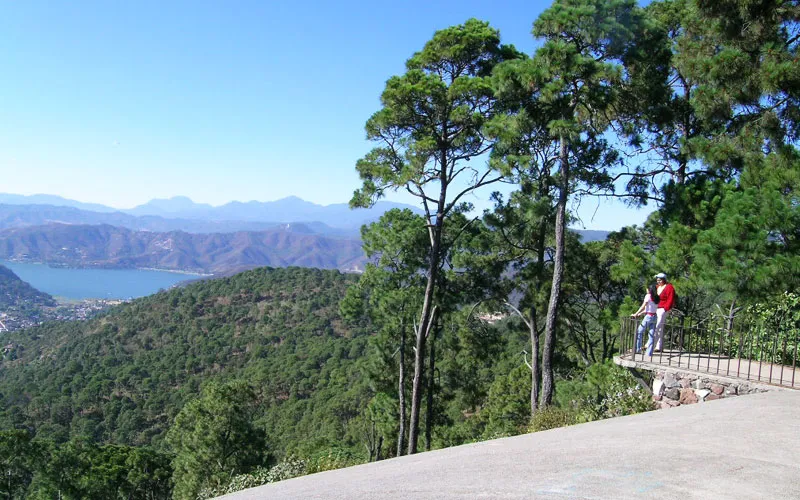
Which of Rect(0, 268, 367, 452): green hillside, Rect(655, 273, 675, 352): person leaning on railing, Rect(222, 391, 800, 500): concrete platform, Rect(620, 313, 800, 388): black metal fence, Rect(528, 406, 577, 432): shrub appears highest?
Rect(655, 273, 675, 352): person leaning on railing

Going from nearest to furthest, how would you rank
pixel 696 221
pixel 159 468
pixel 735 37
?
pixel 735 37 < pixel 696 221 < pixel 159 468

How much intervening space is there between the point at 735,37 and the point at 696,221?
10.7 ft

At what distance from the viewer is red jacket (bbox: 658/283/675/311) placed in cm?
855

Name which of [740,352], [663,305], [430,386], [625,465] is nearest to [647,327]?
[663,305]

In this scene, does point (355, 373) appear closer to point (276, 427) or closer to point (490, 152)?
point (276, 427)

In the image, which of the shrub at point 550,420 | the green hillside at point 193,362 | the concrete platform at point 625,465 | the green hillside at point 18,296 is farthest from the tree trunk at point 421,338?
the green hillside at point 18,296

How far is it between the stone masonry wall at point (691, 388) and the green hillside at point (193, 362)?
25.6 m

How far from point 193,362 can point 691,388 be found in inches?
2372

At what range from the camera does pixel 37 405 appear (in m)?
54.0

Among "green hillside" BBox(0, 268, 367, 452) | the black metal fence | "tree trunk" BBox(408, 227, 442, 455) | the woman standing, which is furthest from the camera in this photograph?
"green hillside" BBox(0, 268, 367, 452)

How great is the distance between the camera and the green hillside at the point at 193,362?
4741 centimetres

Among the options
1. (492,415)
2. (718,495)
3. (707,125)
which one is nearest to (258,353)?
(492,415)

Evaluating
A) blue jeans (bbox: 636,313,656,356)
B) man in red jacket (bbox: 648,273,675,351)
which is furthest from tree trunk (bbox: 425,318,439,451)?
man in red jacket (bbox: 648,273,675,351)

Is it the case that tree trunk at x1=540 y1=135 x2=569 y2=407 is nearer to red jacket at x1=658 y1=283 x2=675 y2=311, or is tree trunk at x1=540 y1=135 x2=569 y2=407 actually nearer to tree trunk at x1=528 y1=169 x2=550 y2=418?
tree trunk at x1=528 y1=169 x2=550 y2=418
